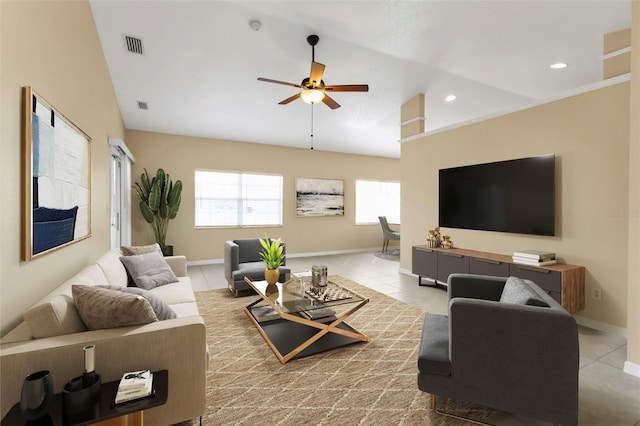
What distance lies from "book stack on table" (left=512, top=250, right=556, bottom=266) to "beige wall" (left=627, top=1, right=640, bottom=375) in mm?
986

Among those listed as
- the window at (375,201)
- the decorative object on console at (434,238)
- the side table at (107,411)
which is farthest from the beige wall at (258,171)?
the side table at (107,411)

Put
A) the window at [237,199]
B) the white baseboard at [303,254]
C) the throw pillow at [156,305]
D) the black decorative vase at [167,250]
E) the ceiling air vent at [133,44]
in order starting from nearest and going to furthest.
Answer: the throw pillow at [156,305] < the ceiling air vent at [133,44] < the black decorative vase at [167,250] < the white baseboard at [303,254] < the window at [237,199]

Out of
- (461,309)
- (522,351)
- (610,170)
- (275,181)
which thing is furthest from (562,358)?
(275,181)

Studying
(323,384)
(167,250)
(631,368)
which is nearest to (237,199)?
(167,250)

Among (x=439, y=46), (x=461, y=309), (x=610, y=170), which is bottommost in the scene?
(x=461, y=309)

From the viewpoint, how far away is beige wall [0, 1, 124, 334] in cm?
148

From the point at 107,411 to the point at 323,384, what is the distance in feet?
4.44

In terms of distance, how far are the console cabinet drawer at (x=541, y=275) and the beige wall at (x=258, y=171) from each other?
5.01 metres

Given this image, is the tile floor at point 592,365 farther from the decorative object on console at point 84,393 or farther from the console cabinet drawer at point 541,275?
the decorative object on console at point 84,393

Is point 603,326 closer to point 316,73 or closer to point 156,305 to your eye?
point 316,73

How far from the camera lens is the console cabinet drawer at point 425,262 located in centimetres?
446

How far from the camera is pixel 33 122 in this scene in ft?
5.67

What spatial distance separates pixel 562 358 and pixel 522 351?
175 millimetres

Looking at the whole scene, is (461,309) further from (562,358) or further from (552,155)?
(552,155)
